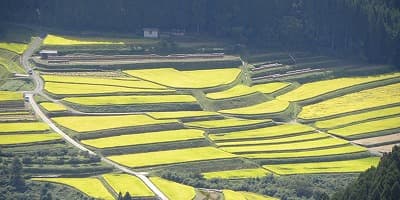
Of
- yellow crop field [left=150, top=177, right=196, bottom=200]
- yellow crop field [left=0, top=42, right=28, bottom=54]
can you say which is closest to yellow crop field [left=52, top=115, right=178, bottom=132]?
yellow crop field [left=150, top=177, right=196, bottom=200]

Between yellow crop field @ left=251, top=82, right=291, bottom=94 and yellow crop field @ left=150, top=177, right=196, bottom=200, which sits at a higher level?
yellow crop field @ left=251, top=82, right=291, bottom=94

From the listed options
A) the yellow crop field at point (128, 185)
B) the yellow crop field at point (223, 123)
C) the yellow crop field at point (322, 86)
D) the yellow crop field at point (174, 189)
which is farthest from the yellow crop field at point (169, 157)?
the yellow crop field at point (322, 86)

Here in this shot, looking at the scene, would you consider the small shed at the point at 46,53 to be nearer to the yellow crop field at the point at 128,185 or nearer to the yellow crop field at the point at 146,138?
the yellow crop field at the point at 146,138

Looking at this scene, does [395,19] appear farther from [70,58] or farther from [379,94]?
[70,58]

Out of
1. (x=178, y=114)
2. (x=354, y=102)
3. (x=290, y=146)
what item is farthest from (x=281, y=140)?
(x=354, y=102)

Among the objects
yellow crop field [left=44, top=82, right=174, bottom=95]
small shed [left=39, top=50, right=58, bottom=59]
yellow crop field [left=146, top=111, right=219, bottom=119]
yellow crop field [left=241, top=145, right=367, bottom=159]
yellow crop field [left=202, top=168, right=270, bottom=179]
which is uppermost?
small shed [left=39, top=50, right=58, bottom=59]

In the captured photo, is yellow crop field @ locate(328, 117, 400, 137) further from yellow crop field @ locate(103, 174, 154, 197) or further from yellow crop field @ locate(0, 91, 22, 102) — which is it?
yellow crop field @ locate(0, 91, 22, 102)

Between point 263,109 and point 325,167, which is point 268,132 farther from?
point 325,167
